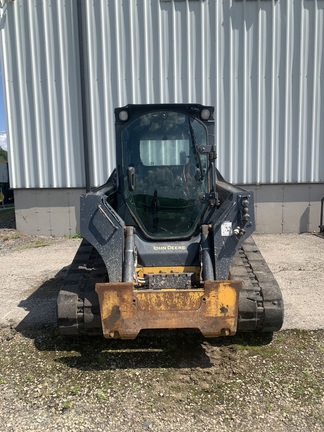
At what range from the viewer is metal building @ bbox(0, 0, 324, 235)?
31.7 ft

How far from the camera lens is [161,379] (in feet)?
11.4

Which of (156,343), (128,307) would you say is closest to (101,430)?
(128,307)

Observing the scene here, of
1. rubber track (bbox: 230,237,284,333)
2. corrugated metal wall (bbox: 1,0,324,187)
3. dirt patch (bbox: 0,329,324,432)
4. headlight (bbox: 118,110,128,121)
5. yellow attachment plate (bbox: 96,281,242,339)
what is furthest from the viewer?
corrugated metal wall (bbox: 1,0,324,187)

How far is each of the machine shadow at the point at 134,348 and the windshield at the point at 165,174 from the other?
3.94ft

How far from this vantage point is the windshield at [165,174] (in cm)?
458

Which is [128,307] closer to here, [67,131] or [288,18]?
[67,131]

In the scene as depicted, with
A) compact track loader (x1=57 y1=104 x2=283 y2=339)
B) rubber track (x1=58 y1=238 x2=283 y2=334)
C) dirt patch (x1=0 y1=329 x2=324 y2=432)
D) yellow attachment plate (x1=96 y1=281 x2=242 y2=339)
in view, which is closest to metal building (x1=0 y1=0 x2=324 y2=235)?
compact track loader (x1=57 y1=104 x2=283 y2=339)

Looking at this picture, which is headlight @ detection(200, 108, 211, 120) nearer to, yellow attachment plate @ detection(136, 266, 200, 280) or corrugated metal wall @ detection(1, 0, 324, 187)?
yellow attachment plate @ detection(136, 266, 200, 280)

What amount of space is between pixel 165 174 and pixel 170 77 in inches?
238

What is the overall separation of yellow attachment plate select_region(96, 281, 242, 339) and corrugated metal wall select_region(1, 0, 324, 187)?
6967 mm

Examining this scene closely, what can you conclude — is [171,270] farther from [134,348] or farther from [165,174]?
[165,174]

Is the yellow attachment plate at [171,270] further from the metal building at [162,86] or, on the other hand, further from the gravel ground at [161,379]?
the metal building at [162,86]

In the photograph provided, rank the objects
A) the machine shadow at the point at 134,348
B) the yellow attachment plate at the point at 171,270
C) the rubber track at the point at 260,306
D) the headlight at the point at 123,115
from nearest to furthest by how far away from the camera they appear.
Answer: the machine shadow at the point at 134,348 → the rubber track at the point at 260,306 → the yellow attachment plate at the point at 171,270 → the headlight at the point at 123,115

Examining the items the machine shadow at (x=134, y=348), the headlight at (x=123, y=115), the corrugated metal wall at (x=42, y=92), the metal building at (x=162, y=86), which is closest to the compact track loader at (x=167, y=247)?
the headlight at (x=123, y=115)
